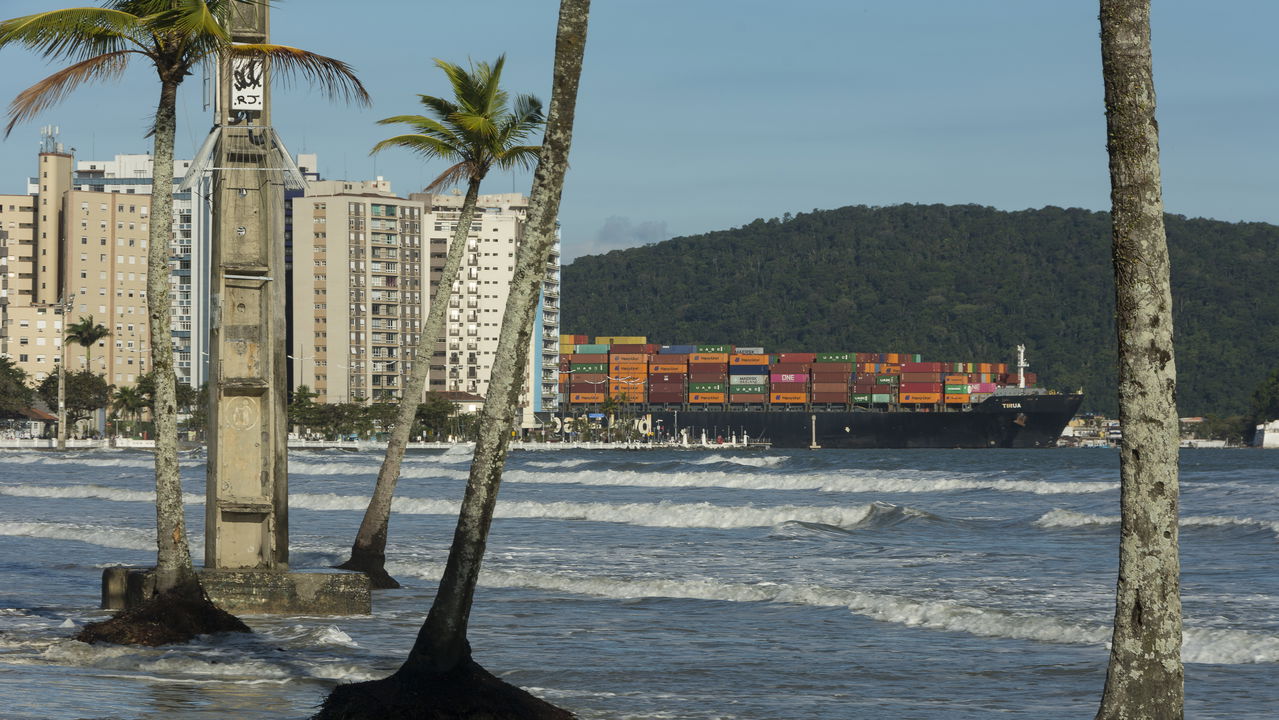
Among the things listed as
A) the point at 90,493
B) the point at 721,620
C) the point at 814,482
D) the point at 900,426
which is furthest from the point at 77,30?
the point at 900,426

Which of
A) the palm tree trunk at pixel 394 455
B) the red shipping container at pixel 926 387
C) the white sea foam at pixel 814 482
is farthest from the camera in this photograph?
the red shipping container at pixel 926 387

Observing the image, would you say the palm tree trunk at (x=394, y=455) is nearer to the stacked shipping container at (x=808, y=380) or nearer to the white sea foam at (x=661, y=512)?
the white sea foam at (x=661, y=512)

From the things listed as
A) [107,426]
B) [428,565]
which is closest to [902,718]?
[428,565]

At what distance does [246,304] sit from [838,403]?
562 ft

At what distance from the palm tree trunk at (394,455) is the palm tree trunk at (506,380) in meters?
7.72

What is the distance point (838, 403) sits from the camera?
181625 mm

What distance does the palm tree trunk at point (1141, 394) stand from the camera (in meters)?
6.18

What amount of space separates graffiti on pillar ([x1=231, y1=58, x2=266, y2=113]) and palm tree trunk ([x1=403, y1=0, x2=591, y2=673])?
16.9 feet

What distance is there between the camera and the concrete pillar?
12.5 meters

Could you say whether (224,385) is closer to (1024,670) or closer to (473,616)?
(473,616)

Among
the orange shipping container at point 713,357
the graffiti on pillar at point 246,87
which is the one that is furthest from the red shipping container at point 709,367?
the graffiti on pillar at point 246,87

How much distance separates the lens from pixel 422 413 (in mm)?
165125

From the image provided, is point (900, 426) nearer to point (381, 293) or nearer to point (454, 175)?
point (381, 293)

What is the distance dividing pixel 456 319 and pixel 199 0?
587ft
